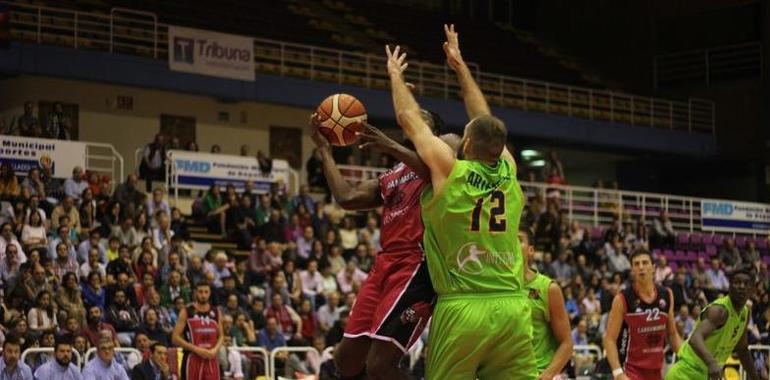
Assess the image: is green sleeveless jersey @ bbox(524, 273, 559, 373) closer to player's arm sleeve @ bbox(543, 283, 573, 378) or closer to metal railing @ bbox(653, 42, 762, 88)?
player's arm sleeve @ bbox(543, 283, 573, 378)

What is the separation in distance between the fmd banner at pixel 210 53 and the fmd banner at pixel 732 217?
12.1m

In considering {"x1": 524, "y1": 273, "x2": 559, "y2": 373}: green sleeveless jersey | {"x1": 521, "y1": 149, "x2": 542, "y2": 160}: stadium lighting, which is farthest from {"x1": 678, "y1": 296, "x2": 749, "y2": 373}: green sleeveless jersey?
{"x1": 521, "y1": 149, "x2": 542, "y2": 160}: stadium lighting

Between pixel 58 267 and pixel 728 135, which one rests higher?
pixel 728 135

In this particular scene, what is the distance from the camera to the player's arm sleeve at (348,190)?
341 inches

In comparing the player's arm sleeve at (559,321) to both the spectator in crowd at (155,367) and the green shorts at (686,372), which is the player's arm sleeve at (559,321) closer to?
the green shorts at (686,372)

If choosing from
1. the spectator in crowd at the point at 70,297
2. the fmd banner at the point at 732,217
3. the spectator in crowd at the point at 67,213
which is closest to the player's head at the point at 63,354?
the spectator in crowd at the point at 70,297

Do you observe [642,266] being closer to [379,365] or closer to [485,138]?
[379,365]

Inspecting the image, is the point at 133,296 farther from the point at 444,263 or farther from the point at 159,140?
the point at 444,263

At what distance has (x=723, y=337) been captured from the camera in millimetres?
11359

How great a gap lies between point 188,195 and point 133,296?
6.98m

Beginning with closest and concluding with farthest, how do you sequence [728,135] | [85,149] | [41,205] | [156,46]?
[41,205] → [85,149] → [156,46] → [728,135]

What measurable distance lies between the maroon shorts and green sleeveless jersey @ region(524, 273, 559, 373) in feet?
4.19

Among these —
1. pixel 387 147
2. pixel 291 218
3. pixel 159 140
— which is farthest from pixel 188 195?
pixel 387 147

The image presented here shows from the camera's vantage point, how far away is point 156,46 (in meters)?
27.9
